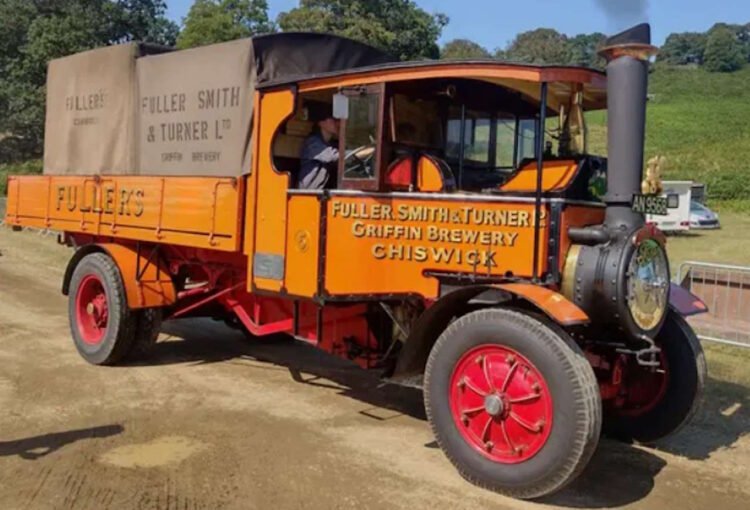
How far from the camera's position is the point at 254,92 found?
20.7 ft

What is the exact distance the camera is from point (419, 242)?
208 inches

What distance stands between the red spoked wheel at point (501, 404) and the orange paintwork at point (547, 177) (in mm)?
1022

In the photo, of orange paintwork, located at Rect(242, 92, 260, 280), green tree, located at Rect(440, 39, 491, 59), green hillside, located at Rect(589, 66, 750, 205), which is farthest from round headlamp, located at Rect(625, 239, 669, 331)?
green tree, located at Rect(440, 39, 491, 59)

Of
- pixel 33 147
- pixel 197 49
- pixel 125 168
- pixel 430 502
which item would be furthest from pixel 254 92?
pixel 33 147

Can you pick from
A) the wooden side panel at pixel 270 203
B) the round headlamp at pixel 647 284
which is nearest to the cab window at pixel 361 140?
the wooden side panel at pixel 270 203

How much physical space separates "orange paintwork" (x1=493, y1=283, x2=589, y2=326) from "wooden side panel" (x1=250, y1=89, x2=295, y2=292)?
1.92 metres

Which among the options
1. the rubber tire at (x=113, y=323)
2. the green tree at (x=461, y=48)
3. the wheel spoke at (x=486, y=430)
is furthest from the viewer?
the green tree at (x=461, y=48)

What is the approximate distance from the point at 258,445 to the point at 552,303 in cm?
219

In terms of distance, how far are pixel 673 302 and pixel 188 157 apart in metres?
4.02

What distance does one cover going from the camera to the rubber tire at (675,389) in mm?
5453

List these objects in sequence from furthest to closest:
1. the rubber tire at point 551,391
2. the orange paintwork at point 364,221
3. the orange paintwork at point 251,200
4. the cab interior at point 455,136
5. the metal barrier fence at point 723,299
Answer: the metal barrier fence at point 723,299 < the orange paintwork at point 251,200 < the cab interior at point 455,136 < the orange paintwork at point 364,221 < the rubber tire at point 551,391

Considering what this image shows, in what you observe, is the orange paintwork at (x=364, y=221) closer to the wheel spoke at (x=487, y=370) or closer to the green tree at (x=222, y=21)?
the wheel spoke at (x=487, y=370)

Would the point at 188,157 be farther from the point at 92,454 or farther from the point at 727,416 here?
the point at 727,416

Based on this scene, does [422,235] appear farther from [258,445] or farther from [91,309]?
[91,309]
